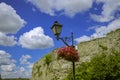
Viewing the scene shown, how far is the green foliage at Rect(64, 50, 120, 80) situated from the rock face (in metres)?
0.82

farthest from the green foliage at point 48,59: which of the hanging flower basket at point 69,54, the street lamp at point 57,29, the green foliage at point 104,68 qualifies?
the street lamp at point 57,29

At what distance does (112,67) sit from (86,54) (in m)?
3.18

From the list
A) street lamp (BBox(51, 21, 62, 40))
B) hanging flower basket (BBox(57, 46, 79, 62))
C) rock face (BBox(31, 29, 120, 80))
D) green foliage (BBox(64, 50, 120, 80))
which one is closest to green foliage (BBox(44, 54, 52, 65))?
rock face (BBox(31, 29, 120, 80))

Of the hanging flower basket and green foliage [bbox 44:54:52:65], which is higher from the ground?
green foliage [bbox 44:54:52:65]

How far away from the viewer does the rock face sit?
17.6 metres

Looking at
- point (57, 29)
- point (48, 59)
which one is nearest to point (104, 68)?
point (57, 29)

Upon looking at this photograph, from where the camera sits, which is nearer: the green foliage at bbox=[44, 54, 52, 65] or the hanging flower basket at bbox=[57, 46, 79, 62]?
the hanging flower basket at bbox=[57, 46, 79, 62]

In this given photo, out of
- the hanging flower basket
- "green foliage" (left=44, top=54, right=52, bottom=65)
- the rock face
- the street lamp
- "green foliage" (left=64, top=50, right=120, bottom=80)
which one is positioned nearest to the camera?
the street lamp

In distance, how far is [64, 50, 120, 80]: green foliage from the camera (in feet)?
52.1

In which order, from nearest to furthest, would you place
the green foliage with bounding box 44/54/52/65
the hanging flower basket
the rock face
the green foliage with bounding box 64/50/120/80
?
the hanging flower basket < the green foliage with bounding box 64/50/120/80 < the rock face < the green foliage with bounding box 44/54/52/65

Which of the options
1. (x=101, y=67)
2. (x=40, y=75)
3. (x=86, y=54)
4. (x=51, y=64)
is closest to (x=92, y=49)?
(x=86, y=54)

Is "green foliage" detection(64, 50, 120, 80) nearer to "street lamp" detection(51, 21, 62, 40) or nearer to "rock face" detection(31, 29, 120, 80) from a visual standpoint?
"rock face" detection(31, 29, 120, 80)

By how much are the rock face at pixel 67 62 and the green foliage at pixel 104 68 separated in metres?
0.82

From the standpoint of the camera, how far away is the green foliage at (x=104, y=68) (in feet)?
52.1
